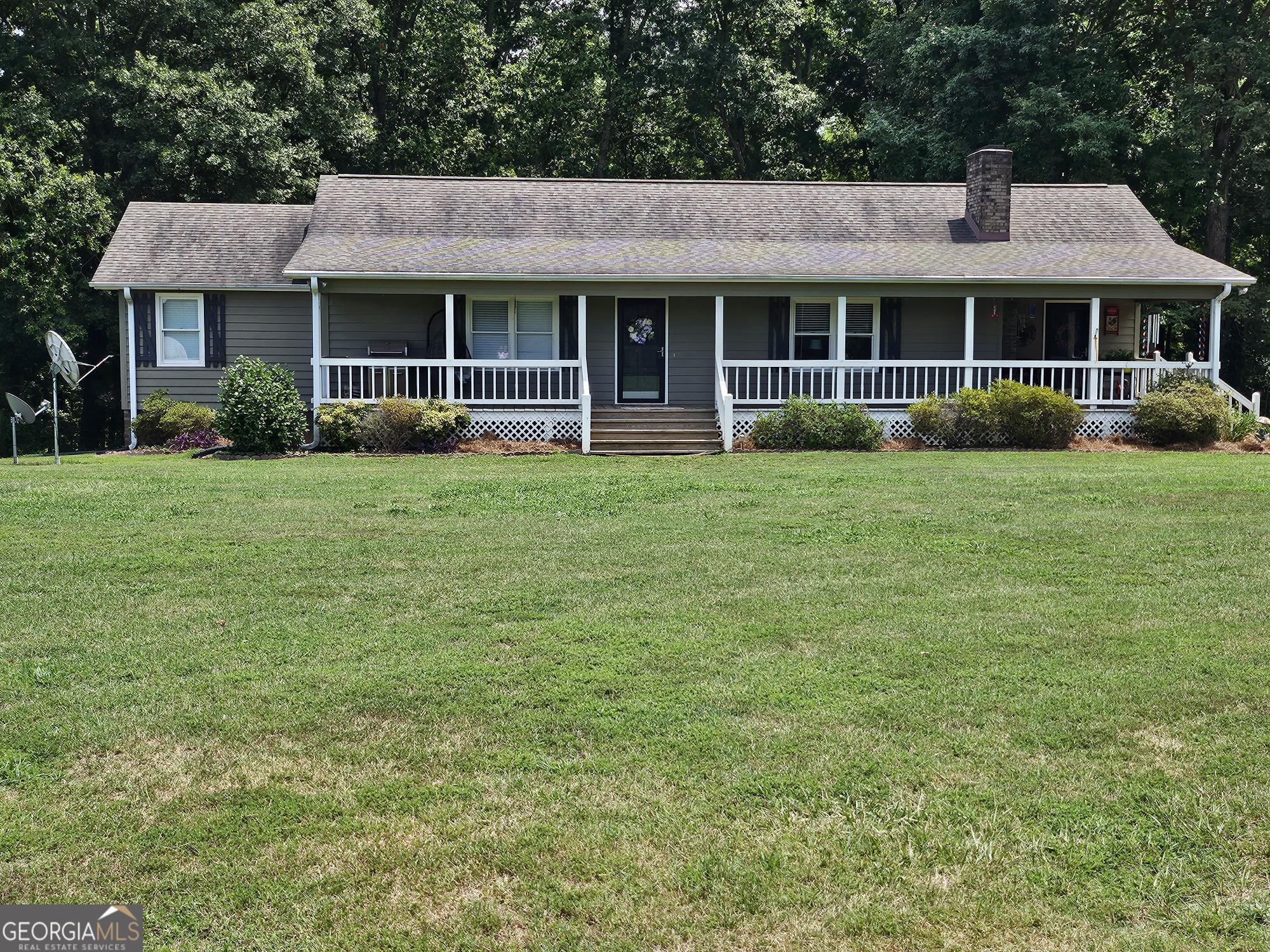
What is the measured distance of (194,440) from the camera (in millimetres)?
19359

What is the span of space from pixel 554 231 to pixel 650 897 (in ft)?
62.9

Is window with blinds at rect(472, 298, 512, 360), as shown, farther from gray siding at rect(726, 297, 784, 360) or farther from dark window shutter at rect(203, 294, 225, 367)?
dark window shutter at rect(203, 294, 225, 367)

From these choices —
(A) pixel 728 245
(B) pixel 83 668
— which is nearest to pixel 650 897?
(B) pixel 83 668

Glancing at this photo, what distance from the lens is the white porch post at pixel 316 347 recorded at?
18672 millimetres

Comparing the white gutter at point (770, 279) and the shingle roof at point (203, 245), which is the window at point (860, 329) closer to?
the white gutter at point (770, 279)

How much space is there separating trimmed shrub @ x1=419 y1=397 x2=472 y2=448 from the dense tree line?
10965 mm

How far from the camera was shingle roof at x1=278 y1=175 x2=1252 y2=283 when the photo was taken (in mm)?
19453

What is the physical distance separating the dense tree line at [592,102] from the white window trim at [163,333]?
4217 mm

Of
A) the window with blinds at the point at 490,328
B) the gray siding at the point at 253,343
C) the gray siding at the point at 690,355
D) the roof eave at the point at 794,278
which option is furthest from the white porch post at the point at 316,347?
the gray siding at the point at 690,355

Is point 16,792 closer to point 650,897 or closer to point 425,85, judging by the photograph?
point 650,897

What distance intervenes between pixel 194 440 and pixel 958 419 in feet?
43.2

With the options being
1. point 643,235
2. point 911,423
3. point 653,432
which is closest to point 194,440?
point 653,432

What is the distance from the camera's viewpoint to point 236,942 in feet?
10.4

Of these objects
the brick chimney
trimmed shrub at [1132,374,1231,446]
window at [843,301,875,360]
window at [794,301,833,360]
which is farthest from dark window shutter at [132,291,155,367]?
trimmed shrub at [1132,374,1231,446]
